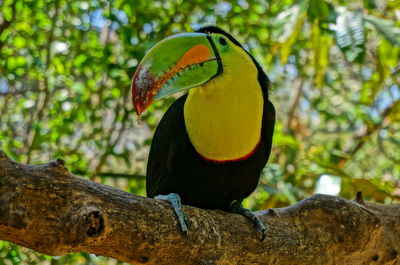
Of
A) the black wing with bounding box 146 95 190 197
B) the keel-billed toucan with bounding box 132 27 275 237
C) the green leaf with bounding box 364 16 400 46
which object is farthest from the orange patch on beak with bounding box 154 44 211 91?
the green leaf with bounding box 364 16 400 46

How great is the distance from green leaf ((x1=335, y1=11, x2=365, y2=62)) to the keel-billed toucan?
391 millimetres

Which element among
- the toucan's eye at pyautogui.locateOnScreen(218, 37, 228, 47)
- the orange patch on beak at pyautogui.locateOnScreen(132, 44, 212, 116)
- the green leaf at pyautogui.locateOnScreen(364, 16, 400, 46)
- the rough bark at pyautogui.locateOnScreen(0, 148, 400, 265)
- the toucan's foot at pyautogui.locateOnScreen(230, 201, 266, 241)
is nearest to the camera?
the rough bark at pyautogui.locateOnScreen(0, 148, 400, 265)

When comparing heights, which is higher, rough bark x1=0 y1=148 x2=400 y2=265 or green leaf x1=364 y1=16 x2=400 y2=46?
green leaf x1=364 y1=16 x2=400 y2=46

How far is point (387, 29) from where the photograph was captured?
2719 mm

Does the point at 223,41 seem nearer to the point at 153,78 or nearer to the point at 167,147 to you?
the point at 153,78

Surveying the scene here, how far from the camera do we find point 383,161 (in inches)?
231

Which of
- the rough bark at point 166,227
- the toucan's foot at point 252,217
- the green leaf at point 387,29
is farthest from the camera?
the green leaf at point 387,29

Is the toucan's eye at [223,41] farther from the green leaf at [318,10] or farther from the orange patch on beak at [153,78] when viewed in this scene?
the green leaf at [318,10]

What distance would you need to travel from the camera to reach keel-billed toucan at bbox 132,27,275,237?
93.1 inches

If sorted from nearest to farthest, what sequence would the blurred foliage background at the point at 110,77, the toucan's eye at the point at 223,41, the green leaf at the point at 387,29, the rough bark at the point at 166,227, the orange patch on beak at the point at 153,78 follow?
the rough bark at the point at 166,227, the orange patch on beak at the point at 153,78, the toucan's eye at the point at 223,41, the green leaf at the point at 387,29, the blurred foliage background at the point at 110,77

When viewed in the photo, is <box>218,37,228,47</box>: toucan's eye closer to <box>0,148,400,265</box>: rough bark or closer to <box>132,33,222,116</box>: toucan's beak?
<box>132,33,222,116</box>: toucan's beak

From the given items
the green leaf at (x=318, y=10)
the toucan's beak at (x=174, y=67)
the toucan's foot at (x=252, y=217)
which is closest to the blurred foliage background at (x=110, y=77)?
the green leaf at (x=318, y=10)

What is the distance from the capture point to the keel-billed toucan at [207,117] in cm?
237

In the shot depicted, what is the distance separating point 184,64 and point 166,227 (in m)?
0.74
